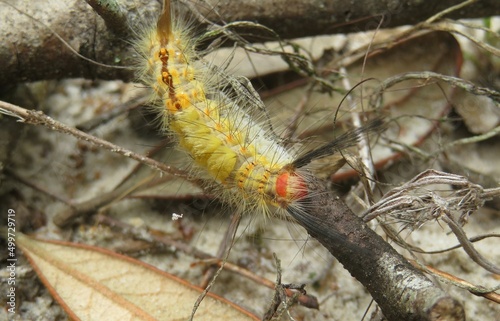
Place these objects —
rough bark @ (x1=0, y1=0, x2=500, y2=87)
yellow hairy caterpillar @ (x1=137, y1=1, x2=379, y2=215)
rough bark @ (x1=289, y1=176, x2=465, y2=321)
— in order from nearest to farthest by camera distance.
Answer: rough bark @ (x1=289, y1=176, x2=465, y2=321) → yellow hairy caterpillar @ (x1=137, y1=1, x2=379, y2=215) → rough bark @ (x1=0, y1=0, x2=500, y2=87)

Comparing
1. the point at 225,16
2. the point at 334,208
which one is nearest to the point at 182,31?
the point at 225,16

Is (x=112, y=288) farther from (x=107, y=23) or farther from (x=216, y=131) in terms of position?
(x=107, y=23)

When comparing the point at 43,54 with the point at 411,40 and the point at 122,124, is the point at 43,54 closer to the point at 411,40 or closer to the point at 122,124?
the point at 122,124

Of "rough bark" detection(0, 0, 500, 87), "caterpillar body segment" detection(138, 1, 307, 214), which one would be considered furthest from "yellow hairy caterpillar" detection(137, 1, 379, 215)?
"rough bark" detection(0, 0, 500, 87)

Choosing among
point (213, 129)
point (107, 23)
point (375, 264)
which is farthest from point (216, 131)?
point (375, 264)

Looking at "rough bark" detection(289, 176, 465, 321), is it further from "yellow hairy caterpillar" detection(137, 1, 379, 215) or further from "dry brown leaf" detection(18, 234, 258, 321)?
"dry brown leaf" detection(18, 234, 258, 321)

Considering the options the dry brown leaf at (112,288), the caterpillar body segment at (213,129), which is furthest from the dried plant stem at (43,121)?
the dry brown leaf at (112,288)

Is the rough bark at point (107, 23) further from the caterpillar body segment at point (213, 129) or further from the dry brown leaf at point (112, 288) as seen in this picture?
the dry brown leaf at point (112, 288)
